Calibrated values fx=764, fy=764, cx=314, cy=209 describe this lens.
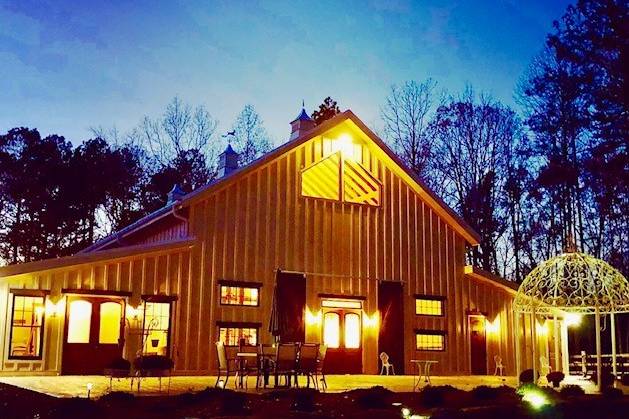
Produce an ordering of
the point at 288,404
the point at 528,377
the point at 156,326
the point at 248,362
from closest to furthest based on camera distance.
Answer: the point at 288,404 → the point at 248,362 → the point at 528,377 → the point at 156,326

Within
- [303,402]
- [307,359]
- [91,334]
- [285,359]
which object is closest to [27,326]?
[91,334]

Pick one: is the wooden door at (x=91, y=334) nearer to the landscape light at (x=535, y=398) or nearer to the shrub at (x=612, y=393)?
the landscape light at (x=535, y=398)

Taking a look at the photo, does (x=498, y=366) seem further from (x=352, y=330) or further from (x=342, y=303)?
(x=342, y=303)

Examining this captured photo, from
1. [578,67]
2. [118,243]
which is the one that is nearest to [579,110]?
[578,67]

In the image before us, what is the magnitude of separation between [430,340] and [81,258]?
1058cm

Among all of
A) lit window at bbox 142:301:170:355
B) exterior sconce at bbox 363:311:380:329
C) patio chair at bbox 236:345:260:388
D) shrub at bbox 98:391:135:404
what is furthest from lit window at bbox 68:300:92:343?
exterior sconce at bbox 363:311:380:329

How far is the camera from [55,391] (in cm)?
1268

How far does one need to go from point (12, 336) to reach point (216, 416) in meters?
9.45

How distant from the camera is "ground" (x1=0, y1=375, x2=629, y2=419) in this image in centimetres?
1009

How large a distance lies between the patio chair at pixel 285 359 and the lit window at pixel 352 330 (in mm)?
7425

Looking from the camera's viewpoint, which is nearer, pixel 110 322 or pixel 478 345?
pixel 110 322

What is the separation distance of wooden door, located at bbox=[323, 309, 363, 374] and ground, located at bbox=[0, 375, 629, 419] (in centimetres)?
704

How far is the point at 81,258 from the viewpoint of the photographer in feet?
58.1

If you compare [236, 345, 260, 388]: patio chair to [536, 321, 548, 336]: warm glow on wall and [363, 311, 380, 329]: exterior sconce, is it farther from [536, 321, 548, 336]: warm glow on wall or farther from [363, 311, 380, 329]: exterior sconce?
[536, 321, 548, 336]: warm glow on wall
